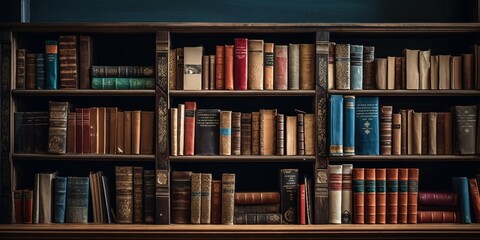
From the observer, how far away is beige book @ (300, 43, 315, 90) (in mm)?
3498

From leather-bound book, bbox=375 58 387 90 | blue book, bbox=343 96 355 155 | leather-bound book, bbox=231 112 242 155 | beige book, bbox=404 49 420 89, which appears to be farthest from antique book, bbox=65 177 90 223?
beige book, bbox=404 49 420 89

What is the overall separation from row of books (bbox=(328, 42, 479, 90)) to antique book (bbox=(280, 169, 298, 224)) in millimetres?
540

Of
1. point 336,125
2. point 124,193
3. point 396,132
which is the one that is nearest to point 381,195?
point 396,132

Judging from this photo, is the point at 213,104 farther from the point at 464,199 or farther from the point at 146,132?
the point at 464,199

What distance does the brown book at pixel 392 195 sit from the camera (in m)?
3.47

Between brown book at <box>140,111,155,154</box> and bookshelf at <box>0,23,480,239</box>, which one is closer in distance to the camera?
bookshelf at <box>0,23,480,239</box>

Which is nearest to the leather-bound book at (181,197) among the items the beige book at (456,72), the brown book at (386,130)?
the brown book at (386,130)

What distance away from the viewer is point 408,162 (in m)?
3.79

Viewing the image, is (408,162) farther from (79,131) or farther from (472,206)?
(79,131)

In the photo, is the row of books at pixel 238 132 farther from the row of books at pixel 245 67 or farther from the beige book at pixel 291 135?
the row of books at pixel 245 67

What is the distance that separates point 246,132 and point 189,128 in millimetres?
315

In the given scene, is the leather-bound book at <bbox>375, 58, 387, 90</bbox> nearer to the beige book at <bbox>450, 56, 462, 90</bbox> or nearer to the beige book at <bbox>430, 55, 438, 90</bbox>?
the beige book at <bbox>430, 55, 438, 90</bbox>

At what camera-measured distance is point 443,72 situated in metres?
3.51

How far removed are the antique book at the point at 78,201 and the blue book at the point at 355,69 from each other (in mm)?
1556
